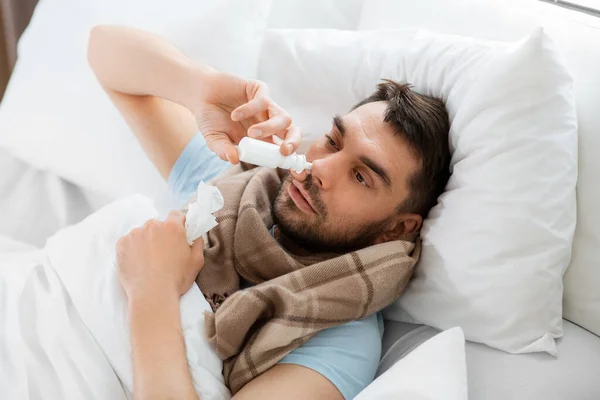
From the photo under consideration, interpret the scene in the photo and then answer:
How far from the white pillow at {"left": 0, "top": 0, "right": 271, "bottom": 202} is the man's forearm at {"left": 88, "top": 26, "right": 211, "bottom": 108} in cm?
14

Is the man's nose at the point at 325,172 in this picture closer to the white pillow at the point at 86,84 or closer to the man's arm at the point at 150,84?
the man's arm at the point at 150,84

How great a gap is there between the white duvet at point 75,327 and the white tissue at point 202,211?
0.10 meters

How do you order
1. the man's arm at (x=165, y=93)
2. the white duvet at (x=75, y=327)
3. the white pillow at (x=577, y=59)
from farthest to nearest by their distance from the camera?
1. the man's arm at (x=165, y=93)
2. the white pillow at (x=577, y=59)
3. the white duvet at (x=75, y=327)

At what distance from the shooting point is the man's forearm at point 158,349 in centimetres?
86

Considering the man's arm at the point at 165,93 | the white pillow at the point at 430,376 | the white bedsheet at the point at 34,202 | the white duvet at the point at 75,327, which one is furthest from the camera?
the white bedsheet at the point at 34,202

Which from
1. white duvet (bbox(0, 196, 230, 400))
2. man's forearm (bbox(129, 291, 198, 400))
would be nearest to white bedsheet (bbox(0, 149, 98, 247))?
white duvet (bbox(0, 196, 230, 400))

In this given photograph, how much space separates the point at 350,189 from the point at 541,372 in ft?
1.46

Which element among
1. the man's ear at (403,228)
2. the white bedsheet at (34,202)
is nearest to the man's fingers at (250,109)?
the man's ear at (403,228)

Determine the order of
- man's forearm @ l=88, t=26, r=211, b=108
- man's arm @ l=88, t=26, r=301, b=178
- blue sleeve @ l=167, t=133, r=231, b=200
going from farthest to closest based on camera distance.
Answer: blue sleeve @ l=167, t=133, r=231, b=200, man's forearm @ l=88, t=26, r=211, b=108, man's arm @ l=88, t=26, r=301, b=178

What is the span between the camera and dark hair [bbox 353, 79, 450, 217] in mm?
1116

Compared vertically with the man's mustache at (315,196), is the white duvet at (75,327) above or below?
below

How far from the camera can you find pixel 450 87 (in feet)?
3.86

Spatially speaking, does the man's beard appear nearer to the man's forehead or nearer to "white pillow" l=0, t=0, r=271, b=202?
the man's forehead

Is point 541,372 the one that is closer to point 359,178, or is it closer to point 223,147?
point 359,178
